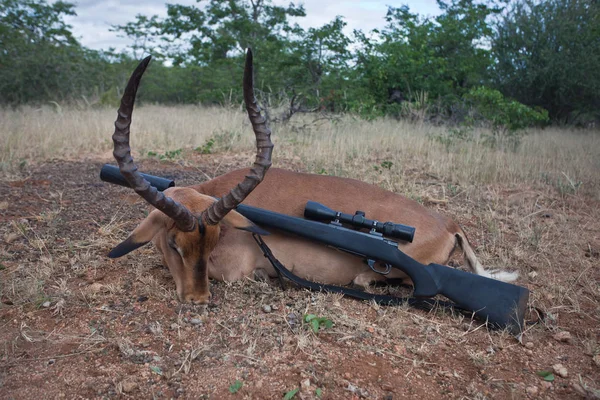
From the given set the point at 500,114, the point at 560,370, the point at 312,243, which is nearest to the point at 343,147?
the point at 500,114

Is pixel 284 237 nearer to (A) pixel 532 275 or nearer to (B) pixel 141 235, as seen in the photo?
(B) pixel 141 235

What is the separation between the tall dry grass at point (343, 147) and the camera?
313 inches

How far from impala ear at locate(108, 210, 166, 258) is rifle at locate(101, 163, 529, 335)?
650 mm

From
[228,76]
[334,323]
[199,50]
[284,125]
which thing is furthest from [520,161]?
[199,50]

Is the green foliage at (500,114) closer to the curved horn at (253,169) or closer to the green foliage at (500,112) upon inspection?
the green foliage at (500,112)

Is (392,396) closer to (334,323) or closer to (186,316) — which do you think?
(334,323)

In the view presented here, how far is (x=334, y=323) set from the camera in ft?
11.4

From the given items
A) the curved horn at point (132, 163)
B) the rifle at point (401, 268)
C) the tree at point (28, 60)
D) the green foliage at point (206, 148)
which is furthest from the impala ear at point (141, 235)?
the tree at point (28, 60)

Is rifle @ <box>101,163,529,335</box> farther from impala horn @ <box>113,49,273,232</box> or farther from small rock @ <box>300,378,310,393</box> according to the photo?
small rock @ <box>300,378,310,393</box>

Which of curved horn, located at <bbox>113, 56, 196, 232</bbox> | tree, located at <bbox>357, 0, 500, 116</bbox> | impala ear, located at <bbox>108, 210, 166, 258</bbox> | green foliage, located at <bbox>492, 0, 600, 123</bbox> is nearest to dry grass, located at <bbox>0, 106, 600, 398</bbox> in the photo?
impala ear, located at <bbox>108, 210, 166, 258</bbox>

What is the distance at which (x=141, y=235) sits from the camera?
3.75m

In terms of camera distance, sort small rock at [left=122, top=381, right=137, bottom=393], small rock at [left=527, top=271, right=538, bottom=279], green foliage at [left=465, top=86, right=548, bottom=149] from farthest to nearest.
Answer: green foliage at [left=465, top=86, right=548, bottom=149], small rock at [left=527, top=271, right=538, bottom=279], small rock at [left=122, top=381, right=137, bottom=393]

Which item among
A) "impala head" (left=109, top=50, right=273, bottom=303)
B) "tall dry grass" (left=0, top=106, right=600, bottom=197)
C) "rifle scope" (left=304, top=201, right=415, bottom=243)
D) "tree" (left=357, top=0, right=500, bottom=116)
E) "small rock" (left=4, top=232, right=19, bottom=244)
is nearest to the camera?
"impala head" (left=109, top=50, right=273, bottom=303)

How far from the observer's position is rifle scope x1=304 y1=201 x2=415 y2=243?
3.90 m
